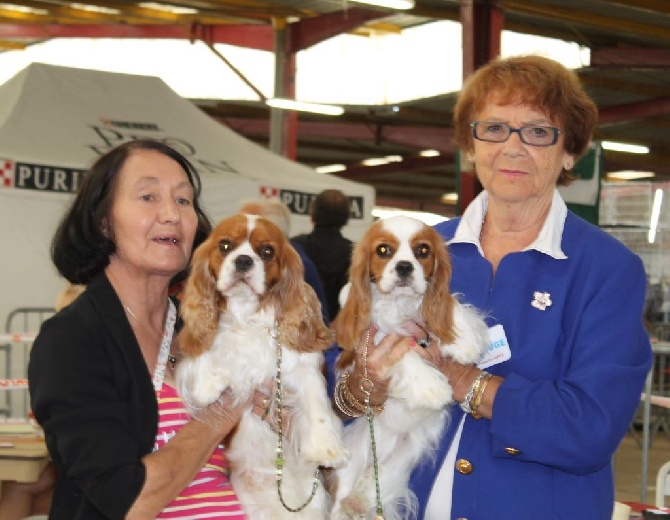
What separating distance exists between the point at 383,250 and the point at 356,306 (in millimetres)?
168

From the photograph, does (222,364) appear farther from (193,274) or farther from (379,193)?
(379,193)

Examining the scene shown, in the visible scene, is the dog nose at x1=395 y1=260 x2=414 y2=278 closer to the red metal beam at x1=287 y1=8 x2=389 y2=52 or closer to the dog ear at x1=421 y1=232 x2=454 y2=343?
the dog ear at x1=421 y1=232 x2=454 y2=343

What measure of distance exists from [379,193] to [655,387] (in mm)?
18860

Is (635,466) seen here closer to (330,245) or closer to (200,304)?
(330,245)

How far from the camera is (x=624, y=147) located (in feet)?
62.8

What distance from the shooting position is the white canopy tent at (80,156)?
27.9 feet

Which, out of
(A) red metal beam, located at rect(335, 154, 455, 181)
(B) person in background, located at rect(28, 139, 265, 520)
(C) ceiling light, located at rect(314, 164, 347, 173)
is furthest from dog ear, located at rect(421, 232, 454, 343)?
(C) ceiling light, located at rect(314, 164, 347, 173)

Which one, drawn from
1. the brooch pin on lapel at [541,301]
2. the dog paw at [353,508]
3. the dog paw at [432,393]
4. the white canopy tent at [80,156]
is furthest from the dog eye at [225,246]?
the white canopy tent at [80,156]

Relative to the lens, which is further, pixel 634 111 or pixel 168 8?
pixel 634 111

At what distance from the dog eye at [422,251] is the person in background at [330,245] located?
3.47m

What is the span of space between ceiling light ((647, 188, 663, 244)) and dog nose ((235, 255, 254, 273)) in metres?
9.08

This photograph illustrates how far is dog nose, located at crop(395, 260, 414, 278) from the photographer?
2.83 metres

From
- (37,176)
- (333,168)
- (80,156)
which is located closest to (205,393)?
(37,176)

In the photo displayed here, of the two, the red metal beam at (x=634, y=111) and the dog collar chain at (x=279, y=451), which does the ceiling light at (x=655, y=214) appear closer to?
the red metal beam at (x=634, y=111)
